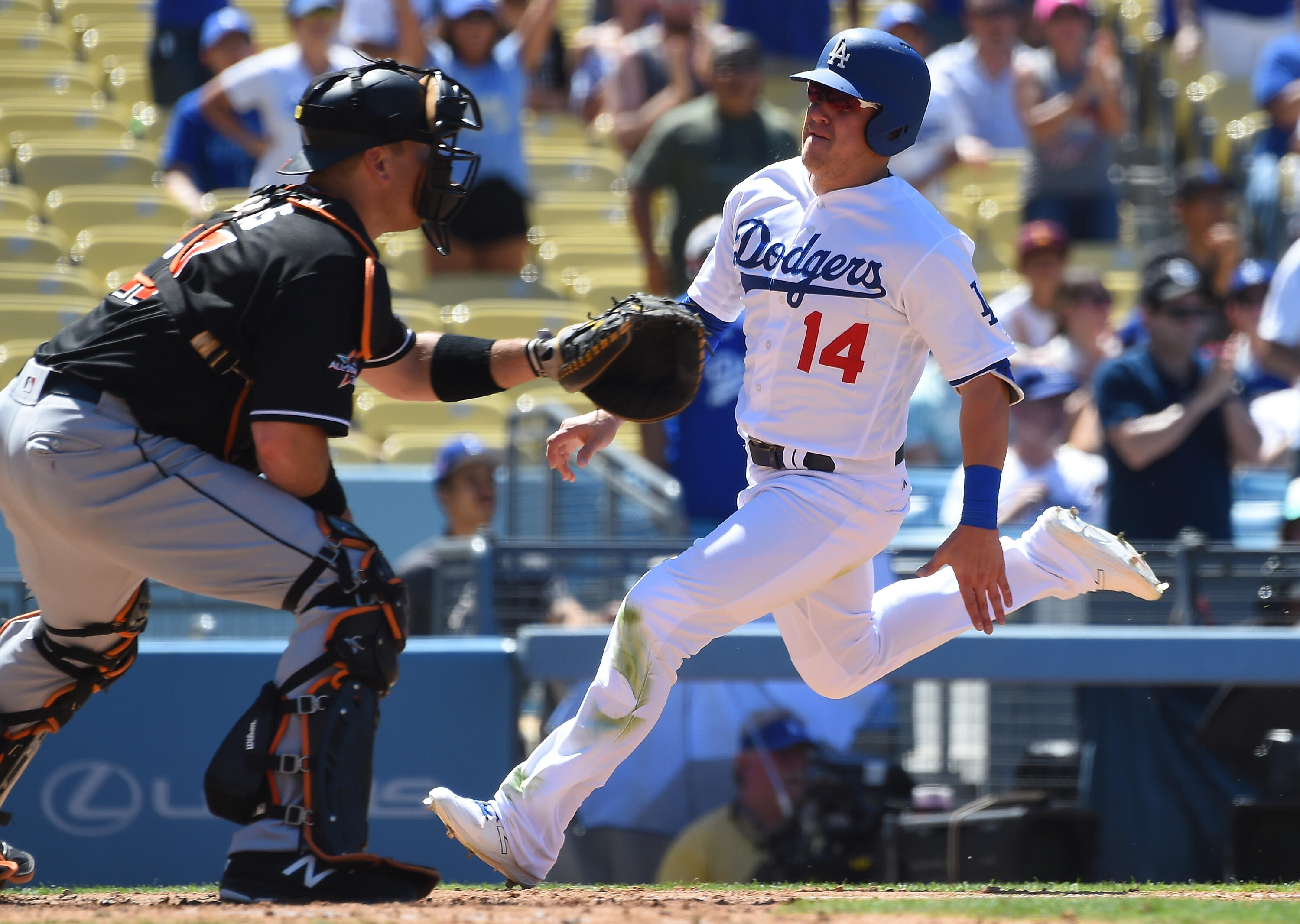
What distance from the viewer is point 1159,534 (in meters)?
6.25

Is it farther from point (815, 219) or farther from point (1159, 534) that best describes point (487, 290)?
point (815, 219)

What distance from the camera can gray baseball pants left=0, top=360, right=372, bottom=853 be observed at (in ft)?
11.0

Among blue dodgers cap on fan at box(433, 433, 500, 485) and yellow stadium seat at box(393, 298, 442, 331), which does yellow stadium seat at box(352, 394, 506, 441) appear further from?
blue dodgers cap on fan at box(433, 433, 500, 485)

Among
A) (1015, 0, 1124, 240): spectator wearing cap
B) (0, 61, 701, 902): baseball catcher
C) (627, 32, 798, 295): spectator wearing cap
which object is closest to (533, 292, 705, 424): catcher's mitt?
(0, 61, 701, 902): baseball catcher

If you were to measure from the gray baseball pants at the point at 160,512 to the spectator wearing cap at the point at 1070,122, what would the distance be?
667cm

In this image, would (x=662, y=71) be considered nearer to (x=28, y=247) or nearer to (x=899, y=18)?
(x=899, y=18)

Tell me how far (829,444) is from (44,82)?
26.9 ft

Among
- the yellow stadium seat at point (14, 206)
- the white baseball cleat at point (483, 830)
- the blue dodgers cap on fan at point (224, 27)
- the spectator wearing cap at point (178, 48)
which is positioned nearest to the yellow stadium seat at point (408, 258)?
the blue dodgers cap on fan at point (224, 27)

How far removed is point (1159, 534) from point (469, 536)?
9.01 feet

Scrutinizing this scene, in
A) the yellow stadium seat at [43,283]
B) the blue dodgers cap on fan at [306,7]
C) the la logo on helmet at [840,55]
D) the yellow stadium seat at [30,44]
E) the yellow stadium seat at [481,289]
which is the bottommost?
the la logo on helmet at [840,55]

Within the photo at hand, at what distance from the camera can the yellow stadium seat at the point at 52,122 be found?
31.3ft

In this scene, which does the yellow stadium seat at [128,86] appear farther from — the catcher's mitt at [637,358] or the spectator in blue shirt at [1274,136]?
the catcher's mitt at [637,358]

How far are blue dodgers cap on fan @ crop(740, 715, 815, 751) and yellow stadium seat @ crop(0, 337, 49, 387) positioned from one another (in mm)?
3580

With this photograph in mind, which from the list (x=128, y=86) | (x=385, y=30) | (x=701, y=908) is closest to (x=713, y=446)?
(x=701, y=908)
